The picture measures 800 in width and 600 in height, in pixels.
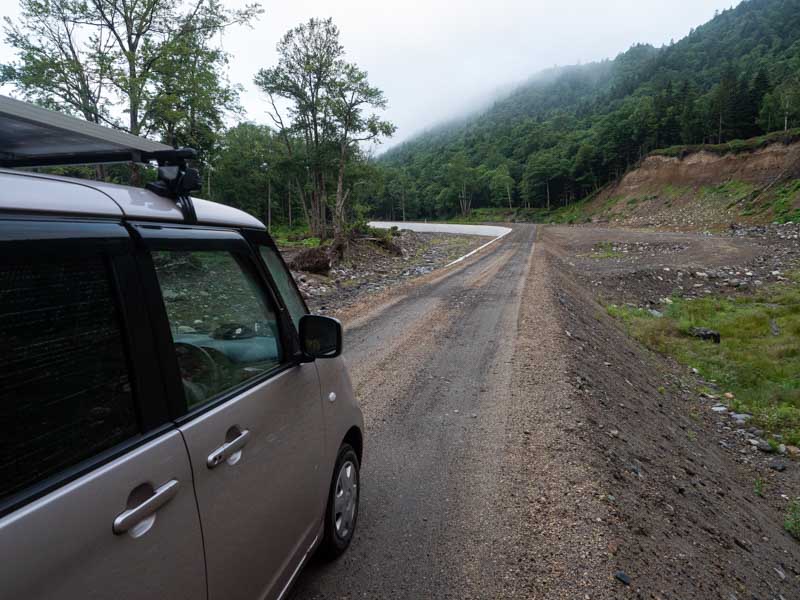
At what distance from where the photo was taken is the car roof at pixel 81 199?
46.1 inches

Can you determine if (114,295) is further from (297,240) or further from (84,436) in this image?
(297,240)

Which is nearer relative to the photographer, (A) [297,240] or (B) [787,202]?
(B) [787,202]

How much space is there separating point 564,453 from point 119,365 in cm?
369

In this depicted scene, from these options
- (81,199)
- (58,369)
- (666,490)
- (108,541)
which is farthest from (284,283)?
(666,490)

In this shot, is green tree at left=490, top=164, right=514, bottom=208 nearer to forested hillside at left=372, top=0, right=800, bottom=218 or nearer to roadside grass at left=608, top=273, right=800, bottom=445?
forested hillside at left=372, top=0, right=800, bottom=218

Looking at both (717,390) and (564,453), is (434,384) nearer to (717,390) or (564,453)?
(564,453)

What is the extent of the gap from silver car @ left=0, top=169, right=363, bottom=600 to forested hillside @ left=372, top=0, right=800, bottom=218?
4259cm

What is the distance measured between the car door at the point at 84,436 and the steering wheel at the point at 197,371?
0.16 meters

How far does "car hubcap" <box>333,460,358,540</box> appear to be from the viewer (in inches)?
107

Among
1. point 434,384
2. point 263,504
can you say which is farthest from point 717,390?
point 263,504

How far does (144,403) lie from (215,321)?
24.4 inches

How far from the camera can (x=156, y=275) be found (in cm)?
158

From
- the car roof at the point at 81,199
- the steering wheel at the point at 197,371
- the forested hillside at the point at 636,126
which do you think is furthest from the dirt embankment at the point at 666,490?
the forested hillside at the point at 636,126

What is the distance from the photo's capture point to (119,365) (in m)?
1.40
